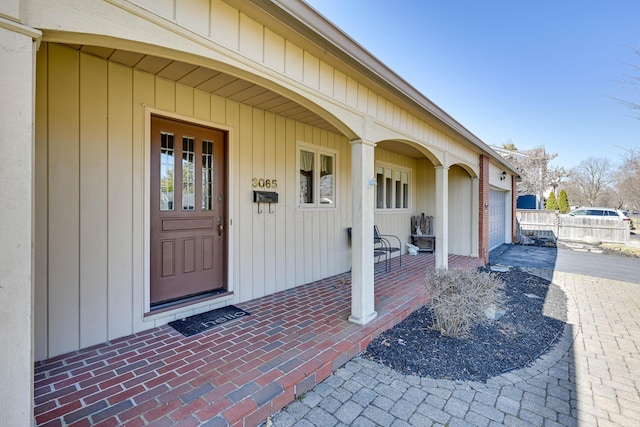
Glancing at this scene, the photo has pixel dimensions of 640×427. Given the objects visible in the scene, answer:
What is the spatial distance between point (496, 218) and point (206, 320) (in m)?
10.0

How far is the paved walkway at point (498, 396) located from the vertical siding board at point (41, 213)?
202 centimetres

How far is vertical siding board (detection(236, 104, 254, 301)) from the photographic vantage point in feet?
13.0

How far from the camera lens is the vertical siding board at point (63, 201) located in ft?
8.30

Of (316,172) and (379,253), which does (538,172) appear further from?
(316,172)

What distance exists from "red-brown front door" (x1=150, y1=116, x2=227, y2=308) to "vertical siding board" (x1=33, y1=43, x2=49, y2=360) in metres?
0.89

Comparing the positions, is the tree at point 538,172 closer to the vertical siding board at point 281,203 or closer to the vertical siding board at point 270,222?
the vertical siding board at point 281,203

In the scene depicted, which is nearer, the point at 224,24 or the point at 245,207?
the point at 224,24

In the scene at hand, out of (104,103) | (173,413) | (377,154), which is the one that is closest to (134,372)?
(173,413)

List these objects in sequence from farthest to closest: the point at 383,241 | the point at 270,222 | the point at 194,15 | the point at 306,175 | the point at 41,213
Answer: the point at 383,241, the point at 306,175, the point at 270,222, the point at 41,213, the point at 194,15

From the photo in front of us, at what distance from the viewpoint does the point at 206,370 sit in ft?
7.83

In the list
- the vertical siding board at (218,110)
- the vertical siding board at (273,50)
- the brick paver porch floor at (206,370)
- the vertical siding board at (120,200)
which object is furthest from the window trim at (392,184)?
the vertical siding board at (120,200)

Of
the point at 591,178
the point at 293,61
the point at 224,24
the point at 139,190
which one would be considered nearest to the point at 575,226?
the point at 293,61

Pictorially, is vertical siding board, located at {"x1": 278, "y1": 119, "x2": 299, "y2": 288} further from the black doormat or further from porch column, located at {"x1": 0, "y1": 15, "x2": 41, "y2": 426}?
porch column, located at {"x1": 0, "y1": 15, "x2": 41, "y2": 426}

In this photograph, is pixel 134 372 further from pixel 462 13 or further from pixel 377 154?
pixel 462 13
